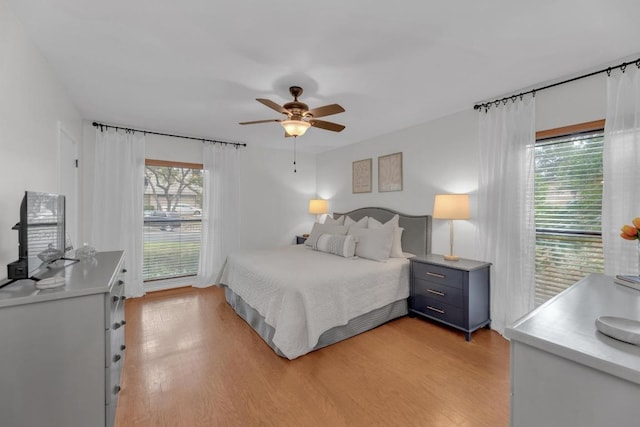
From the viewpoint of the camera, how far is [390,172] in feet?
13.9

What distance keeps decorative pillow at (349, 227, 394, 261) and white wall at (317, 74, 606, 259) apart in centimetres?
Answer: 69

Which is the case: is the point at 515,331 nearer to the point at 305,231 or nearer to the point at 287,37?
the point at 287,37

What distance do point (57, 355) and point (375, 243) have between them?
9.56 feet

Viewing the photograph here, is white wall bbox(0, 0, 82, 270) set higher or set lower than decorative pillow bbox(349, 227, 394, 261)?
higher

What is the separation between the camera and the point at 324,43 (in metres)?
1.93

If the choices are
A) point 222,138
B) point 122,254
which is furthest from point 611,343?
point 222,138

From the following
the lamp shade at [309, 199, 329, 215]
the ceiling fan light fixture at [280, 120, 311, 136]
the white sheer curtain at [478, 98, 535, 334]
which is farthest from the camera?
the lamp shade at [309, 199, 329, 215]

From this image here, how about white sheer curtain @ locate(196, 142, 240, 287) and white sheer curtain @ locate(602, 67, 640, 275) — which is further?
white sheer curtain @ locate(196, 142, 240, 287)

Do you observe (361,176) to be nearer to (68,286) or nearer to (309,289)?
(309,289)

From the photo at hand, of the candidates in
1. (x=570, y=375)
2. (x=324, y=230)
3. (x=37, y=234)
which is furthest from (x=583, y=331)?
(x=324, y=230)

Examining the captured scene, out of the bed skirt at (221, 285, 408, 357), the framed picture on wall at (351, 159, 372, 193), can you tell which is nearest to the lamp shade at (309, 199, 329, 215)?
the framed picture on wall at (351, 159, 372, 193)

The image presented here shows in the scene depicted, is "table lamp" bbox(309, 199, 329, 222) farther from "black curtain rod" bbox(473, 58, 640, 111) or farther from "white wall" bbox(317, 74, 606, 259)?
"black curtain rod" bbox(473, 58, 640, 111)

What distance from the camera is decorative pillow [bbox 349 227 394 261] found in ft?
11.1

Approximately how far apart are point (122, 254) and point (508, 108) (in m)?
3.92
